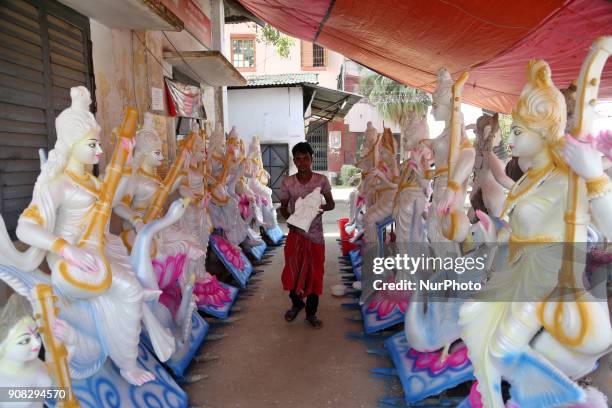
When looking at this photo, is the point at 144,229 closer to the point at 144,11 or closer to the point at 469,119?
the point at 144,11

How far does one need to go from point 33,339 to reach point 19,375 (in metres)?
0.16

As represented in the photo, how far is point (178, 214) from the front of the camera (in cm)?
308

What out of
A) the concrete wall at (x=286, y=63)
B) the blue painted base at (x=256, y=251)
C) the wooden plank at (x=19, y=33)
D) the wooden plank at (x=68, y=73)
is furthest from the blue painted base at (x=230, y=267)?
the concrete wall at (x=286, y=63)

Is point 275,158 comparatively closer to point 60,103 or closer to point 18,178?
point 60,103

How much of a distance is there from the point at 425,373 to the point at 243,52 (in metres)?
19.4

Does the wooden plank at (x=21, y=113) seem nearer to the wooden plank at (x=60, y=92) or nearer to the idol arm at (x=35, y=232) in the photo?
the wooden plank at (x=60, y=92)

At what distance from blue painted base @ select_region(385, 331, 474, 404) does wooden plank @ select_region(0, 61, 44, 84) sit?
10.8 feet

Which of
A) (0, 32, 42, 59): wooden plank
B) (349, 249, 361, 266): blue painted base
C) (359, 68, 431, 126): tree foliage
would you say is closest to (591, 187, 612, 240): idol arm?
(0, 32, 42, 59): wooden plank

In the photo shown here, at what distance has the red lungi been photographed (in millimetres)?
4270

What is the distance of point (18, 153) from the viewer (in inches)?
119

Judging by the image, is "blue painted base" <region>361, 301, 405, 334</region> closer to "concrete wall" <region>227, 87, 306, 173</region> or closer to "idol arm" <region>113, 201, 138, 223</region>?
"idol arm" <region>113, 201, 138, 223</region>

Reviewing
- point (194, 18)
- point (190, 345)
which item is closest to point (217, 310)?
point (190, 345)

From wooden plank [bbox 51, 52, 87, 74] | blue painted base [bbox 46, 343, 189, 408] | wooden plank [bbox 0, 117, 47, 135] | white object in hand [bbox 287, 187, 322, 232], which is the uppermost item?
wooden plank [bbox 51, 52, 87, 74]

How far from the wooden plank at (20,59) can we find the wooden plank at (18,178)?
27.7 inches
